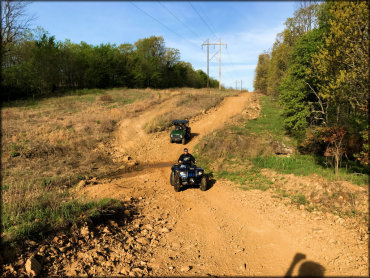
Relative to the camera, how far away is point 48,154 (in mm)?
16625

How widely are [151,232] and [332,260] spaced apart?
516 cm

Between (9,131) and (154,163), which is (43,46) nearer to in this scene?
(9,131)

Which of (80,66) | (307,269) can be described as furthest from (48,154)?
(80,66)

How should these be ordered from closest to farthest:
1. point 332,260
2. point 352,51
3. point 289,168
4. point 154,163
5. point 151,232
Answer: point 332,260 → point 151,232 → point 352,51 → point 289,168 → point 154,163

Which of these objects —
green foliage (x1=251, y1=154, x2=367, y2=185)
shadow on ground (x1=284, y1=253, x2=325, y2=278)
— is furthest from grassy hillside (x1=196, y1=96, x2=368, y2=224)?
shadow on ground (x1=284, y1=253, x2=325, y2=278)

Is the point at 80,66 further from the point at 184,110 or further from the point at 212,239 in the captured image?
the point at 212,239

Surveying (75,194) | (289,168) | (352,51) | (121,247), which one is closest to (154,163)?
(75,194)

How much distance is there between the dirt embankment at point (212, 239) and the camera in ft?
17.9

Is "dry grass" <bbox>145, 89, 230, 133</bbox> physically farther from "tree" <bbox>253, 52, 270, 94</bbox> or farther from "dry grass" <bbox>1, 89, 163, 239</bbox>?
"tree" <bbox>253, 52, 270, 94</bbox>

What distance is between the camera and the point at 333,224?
7.35 meters

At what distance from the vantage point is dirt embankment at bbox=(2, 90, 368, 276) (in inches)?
215

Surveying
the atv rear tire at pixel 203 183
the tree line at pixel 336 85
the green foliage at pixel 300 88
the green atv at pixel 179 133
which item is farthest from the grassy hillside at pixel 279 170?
the green atv at pixel 179 133

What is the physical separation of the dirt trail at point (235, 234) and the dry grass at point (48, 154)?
2484mm

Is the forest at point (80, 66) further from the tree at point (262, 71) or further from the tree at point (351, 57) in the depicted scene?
the tree at point (351, 57)
